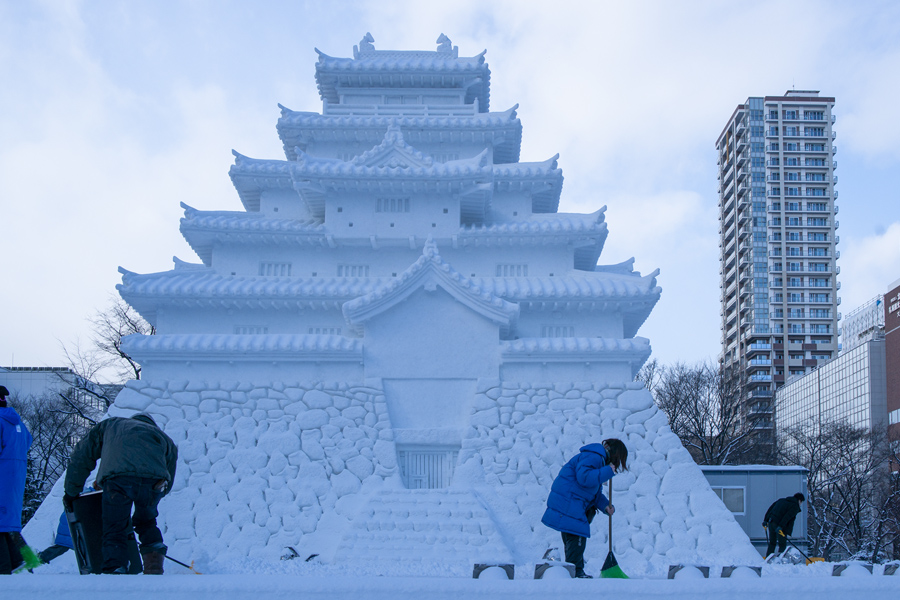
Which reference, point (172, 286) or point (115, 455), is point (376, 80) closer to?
point (172, 286)

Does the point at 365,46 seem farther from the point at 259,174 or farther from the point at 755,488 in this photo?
the point at 755,488

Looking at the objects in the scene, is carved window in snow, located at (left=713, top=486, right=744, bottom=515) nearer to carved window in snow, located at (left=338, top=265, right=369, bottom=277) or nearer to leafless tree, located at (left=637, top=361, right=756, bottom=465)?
carved window in snow, located at (left=338, top=265, right=369, bottom=277)

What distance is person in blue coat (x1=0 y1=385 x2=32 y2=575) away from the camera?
250 inches

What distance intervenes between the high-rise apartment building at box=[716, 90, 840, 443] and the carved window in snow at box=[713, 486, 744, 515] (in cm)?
5779

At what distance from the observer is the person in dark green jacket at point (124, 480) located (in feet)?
19.6

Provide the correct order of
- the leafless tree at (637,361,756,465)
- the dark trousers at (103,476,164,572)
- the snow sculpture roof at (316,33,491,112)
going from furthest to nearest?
the leafless tree at (637,361,756,465), the snow sculpture roof at (316,33,491,112), the dark trousers at (103,476,164,572)

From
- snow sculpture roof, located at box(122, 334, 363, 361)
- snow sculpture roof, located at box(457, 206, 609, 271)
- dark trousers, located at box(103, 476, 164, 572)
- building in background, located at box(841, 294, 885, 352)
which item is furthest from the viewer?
building in background, located at box(841, 294, 885, 352)

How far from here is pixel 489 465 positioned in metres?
13.1

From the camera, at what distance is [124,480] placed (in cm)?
603

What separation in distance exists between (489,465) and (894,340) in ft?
159

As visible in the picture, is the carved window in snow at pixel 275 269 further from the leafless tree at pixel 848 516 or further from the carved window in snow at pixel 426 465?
the leafless tree at pixel 848 516

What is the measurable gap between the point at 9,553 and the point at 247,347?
775cm

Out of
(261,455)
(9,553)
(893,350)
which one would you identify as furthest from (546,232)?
(893,350)

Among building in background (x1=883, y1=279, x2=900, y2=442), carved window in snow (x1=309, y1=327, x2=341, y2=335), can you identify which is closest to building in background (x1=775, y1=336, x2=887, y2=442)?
building in background (x1=883, y1=279, x2=900, y2=442)
